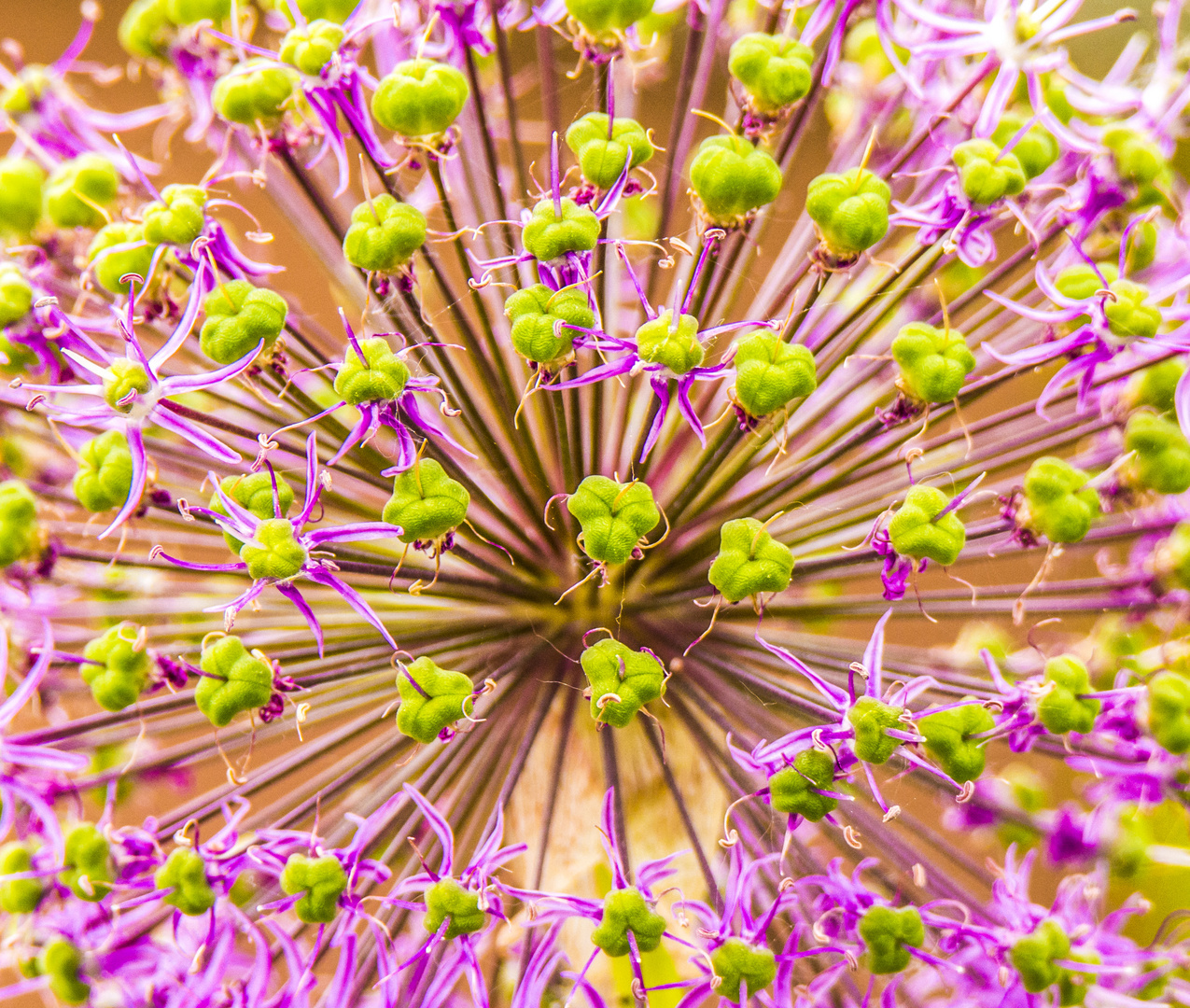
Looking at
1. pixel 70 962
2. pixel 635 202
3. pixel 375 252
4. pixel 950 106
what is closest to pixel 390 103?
pixel 375 252

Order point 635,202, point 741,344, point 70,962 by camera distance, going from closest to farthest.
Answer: point 741,344 → point 70,962 → point 635,202

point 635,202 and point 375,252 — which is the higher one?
point 635,202

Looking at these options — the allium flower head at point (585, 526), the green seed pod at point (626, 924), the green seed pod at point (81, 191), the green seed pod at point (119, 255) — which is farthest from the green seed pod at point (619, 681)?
the green seed pod at point (81, 191)

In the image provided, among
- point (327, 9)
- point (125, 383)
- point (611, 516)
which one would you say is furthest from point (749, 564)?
point (327, 9)

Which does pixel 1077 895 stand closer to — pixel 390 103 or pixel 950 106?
pixel 950 106

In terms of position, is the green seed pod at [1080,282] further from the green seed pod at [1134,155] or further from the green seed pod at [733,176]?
the green seed pod at [733,176]
